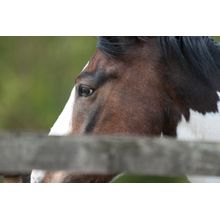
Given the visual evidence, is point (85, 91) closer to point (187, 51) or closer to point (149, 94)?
point (149, 94)

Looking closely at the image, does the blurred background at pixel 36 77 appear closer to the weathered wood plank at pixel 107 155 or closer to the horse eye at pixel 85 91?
the horse eye at pixel 85 91

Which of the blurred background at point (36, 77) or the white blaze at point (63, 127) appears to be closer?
the white blaze at point (63, 127)

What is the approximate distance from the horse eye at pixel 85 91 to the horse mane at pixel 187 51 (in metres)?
0.16

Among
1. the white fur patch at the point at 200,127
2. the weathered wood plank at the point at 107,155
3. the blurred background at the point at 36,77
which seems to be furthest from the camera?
the blurred background at the point at 36,77

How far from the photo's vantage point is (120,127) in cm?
206

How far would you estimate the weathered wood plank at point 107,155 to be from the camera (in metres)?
1.00

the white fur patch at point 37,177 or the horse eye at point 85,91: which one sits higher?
the horse eye at point 85,91

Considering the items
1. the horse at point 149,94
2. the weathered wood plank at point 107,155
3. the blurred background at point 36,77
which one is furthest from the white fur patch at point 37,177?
the blurred background at point 36,77

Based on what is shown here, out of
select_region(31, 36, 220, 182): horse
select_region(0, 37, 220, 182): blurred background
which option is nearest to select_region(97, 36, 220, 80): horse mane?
select_region(31, 36, 220, 182): horse

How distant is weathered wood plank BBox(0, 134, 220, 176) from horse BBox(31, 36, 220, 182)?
3.20ft

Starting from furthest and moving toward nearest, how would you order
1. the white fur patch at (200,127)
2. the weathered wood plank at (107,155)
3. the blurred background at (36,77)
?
the blurred background at (36,77) < the white fur patch at (200,127) < the weathered wood plank at (107,155)

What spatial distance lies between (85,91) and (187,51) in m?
0.40
